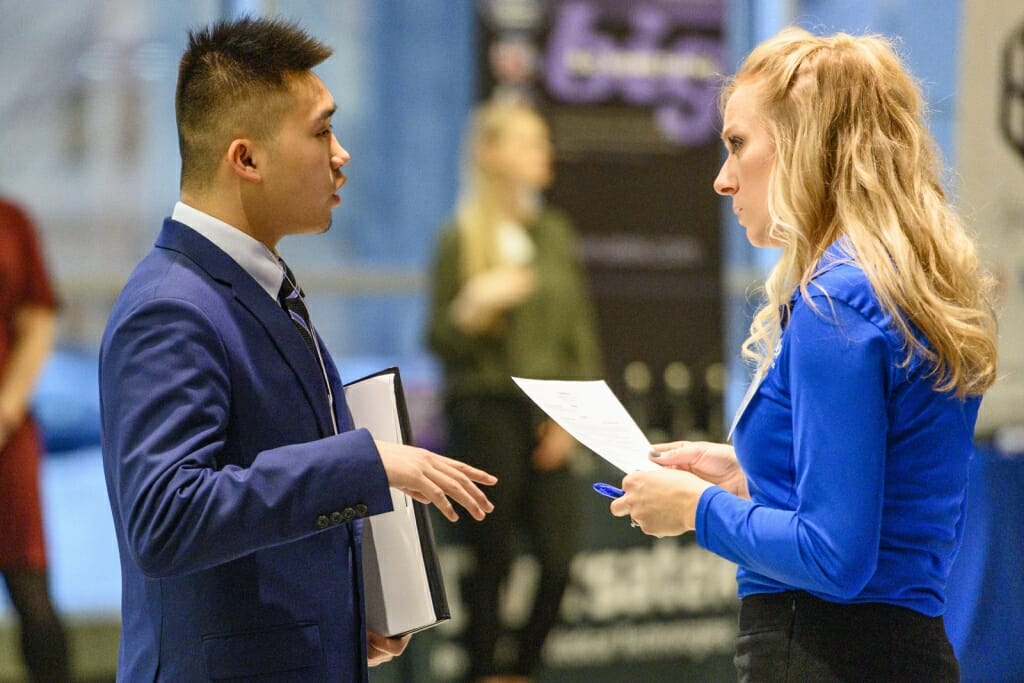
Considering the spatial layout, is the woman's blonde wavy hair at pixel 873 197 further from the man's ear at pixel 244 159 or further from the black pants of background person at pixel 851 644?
the man's ear at pixel 244 159

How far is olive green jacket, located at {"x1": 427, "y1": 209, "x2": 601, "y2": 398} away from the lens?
14.5 ft

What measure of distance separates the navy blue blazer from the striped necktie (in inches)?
1.2

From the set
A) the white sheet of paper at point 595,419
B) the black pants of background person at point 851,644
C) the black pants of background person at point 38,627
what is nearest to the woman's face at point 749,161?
the white sheet of paper at point 595,419

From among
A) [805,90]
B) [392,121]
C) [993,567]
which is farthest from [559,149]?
[805,90]

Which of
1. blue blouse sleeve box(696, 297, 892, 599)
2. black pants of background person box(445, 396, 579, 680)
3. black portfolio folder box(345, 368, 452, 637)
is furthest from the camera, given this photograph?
black pants of background person box(445, 396, 579, 680)

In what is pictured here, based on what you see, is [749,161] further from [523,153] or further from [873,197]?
[523,153]

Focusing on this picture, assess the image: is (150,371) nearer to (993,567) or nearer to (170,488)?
(170,488)

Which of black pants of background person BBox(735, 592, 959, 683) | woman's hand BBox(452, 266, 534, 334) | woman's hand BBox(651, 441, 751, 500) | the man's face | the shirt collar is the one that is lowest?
black pants of background person BBox(735, 592, 959, 683)

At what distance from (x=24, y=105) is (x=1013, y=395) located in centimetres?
411

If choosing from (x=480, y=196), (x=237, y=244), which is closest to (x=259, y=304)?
(x=237, y=244)

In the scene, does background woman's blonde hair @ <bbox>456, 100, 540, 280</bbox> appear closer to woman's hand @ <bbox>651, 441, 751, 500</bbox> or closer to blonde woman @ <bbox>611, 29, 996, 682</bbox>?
woman's hand @ <bbox>651, 441, 751, 500</bbox>

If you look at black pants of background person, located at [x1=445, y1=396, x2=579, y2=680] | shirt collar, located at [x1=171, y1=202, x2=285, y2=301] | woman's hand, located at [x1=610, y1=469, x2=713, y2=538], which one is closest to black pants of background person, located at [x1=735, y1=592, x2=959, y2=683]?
woman's hand, located at [x1=610, y1=469, x2=713, y2=538]

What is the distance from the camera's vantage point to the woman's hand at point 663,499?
5.54 feet

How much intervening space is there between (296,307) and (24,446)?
2.44 metres
